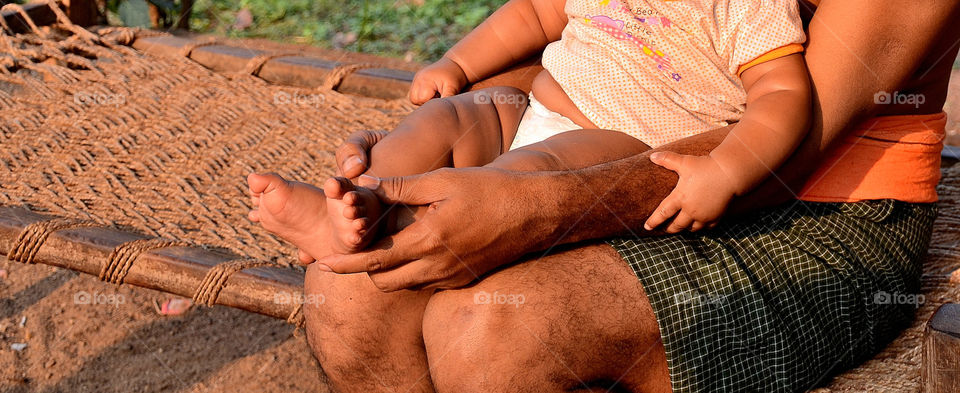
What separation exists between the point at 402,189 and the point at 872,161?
0.79 m

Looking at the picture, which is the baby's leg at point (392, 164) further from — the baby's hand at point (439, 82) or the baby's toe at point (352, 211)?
the baby's hand at point (439, 82)

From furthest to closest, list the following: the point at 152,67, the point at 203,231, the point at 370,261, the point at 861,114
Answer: the point at 152,67, the point at 203,231, the point at 861,114, the point at 370,261

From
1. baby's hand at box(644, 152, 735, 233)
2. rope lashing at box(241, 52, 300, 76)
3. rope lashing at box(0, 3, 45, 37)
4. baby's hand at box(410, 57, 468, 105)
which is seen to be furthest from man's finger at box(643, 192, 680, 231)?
rope lashing at box(0, 3, 45, 37)

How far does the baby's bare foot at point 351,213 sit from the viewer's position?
3.67ft

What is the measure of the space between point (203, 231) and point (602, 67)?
1.00 metres

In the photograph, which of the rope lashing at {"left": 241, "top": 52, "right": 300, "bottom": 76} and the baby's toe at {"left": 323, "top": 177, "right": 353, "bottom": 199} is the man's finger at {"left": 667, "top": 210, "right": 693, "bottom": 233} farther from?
the rope lashing at {"left": 241, "top": 52, "right": 300, "bottom": 76}

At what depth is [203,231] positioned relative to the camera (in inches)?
79.2

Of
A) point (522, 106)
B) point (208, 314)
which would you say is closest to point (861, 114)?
point (522, 106)

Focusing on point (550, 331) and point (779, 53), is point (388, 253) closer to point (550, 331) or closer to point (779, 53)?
point (550, 331)

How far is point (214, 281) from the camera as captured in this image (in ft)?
5.74

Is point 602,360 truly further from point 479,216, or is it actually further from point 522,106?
point 522,106

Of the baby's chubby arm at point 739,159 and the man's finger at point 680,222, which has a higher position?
the baby's chubby arm at point 739,159

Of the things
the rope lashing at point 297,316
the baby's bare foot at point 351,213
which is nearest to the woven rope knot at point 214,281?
the rope lashing at point 297,316

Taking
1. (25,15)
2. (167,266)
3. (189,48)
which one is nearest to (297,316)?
(167,266)
